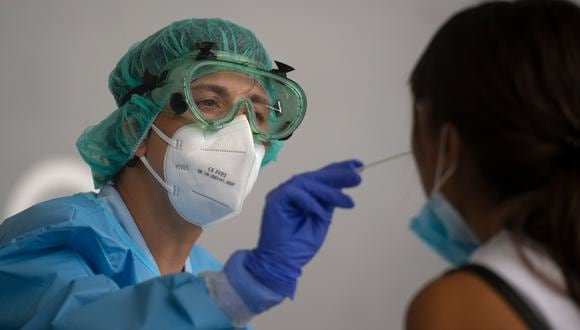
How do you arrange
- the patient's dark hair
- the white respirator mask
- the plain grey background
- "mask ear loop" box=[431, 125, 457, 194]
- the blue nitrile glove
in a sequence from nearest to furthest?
the patient's dark hair, "mask ear loop" box=[431, 125, 457, 194], the blue nitrile glove, the white respirator mask, the plain grey background

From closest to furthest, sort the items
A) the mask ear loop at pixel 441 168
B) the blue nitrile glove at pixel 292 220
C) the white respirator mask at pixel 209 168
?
the mask ear loop at pixel 441 168, the blue nitrile glove at pixel 292 220, the white respirator mask at pixel 209 168

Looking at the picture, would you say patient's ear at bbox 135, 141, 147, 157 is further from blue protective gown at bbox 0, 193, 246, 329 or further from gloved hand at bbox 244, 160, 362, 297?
gloved hand at bbox 244, 160, 362, 297

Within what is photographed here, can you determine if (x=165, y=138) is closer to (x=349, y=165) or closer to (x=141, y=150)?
(x=141, y=150)

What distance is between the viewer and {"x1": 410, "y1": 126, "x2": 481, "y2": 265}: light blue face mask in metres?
1.02

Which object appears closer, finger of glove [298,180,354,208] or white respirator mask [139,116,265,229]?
finger of glove [298,180,354,208]

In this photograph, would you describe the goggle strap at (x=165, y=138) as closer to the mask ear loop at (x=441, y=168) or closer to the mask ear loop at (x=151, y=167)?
the mask ear loop at (x=151, y=167)

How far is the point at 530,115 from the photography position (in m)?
0.89

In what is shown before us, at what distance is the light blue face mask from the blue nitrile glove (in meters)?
0.18

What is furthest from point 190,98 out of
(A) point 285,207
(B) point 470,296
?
(B) point 470,296

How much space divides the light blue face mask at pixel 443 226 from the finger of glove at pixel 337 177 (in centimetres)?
16

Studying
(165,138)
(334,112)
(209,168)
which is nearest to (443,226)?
(209,168)

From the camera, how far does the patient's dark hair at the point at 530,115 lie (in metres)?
0.88

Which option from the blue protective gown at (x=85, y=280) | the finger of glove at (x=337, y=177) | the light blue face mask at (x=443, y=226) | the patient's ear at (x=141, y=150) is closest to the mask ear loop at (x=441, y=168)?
the light blue face mask at (x=443, y=226)

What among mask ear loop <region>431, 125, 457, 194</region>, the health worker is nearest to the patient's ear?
the health worker
